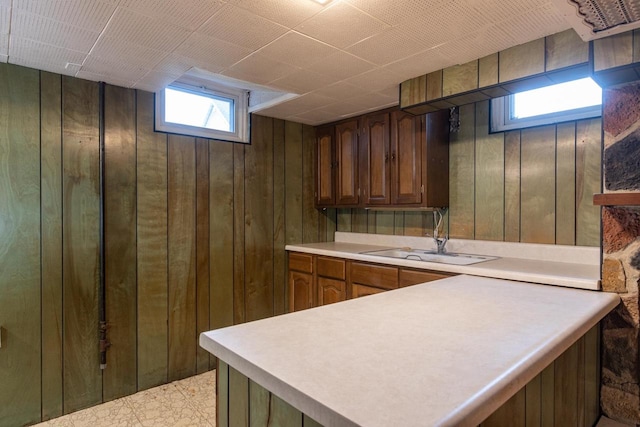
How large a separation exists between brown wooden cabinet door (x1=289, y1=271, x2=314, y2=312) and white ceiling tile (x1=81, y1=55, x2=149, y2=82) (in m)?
2.05

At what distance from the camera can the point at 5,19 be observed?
1.62 metres

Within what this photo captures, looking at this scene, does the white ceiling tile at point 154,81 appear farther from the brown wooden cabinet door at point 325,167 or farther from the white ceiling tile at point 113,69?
the brown wooden cabinet door at point 325,167

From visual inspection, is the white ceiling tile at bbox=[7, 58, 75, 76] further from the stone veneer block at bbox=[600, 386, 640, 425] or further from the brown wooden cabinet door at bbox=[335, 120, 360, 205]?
the stone veneer block at bbox=[600, 386, 640, 425]

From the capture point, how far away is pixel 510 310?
1.28m

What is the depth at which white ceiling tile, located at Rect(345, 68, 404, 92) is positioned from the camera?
90.4 inches

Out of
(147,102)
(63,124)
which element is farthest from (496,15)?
(63,124)

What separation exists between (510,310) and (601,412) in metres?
1.07

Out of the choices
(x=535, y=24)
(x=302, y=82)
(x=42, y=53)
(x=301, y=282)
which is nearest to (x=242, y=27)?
(x=302, y=82)

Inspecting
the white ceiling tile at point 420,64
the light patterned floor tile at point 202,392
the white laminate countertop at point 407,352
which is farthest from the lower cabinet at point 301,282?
the white laminate countertop at point 407,352

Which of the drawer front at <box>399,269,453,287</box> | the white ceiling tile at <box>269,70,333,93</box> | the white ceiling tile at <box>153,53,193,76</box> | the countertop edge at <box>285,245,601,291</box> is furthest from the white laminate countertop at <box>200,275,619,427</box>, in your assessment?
the white ceiling tile at <box>153,53,193,76</box>

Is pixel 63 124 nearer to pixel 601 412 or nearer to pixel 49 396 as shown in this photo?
pixel 49 396

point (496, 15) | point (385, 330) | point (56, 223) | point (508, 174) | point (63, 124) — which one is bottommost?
point (385, 330)

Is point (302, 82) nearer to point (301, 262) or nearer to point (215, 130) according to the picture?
point (215, 130)

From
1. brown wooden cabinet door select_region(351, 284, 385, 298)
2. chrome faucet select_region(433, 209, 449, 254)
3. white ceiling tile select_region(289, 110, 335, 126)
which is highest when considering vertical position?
white ceiling tile select_region(289, 110, 335, 126)
